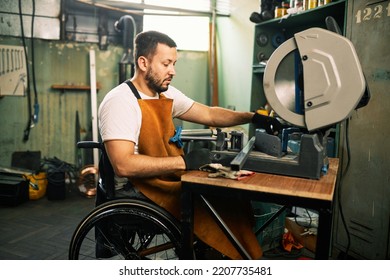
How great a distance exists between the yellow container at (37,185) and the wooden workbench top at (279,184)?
3.05 m

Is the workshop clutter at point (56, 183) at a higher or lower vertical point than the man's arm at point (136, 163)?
lower

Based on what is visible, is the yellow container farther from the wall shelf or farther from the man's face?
the man's face

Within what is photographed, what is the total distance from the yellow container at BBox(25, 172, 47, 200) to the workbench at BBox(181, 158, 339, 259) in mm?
2986

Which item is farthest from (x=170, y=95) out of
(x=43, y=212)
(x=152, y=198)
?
(x=43, y=212)

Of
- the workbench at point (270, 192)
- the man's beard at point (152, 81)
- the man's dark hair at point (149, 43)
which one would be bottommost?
the workbench at point (270, 192)

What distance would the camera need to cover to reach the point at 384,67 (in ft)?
7.00

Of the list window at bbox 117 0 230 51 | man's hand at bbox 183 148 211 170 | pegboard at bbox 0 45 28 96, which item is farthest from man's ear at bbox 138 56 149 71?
window at bbox 117 0 230 51

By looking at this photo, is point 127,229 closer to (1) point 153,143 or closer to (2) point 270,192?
(1) point 153,143

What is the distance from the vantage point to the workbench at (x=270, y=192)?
1.18m

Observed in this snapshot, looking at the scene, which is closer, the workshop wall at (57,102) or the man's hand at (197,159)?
the man's hand at (197,159)

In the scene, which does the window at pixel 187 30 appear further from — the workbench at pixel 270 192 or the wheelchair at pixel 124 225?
the workbench at pixel 270 192

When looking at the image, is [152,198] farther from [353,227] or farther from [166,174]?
[353,227]

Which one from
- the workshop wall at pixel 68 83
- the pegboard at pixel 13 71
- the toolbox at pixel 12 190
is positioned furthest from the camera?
the workshop wall at pixel 68 83

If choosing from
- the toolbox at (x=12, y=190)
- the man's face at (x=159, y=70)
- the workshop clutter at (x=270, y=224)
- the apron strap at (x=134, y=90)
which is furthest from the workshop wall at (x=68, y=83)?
the apron strap at (x=134, y=90)
